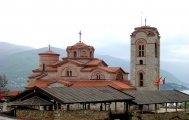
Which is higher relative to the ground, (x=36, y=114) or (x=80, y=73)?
(x=80, y=73)

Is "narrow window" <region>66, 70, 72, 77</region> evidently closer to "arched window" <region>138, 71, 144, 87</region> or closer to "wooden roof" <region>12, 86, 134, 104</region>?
"arched window" <region>138, 71, 144, 87</region>

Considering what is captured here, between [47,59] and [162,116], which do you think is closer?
[162,116]

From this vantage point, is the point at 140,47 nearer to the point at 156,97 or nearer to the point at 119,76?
the point at 119,76

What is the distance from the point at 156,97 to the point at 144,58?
11.9 m

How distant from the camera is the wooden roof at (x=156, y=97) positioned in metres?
33.9

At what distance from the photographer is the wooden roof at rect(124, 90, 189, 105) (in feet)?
111

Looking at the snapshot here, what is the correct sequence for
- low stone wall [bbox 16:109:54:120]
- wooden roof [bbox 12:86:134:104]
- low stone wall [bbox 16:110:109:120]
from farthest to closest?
wooden roof [bbox 12:86:134:104], low stone wall [bbox 16:109:54:120], low stone wall [bbox 16:110:109:120]

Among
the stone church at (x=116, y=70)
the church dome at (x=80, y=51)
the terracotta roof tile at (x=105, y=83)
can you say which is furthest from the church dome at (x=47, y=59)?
the terracotta roof tile at (x=105, y=83)

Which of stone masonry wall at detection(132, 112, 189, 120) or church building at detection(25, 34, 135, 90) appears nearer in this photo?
stone masonry wall at detection(132, 112, 189, 120)

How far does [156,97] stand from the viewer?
36.7 meters

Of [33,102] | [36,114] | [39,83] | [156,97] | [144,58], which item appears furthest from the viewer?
[39,83]

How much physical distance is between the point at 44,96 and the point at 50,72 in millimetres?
22575

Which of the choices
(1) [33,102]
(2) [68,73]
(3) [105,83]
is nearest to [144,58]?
(3) [105,83]

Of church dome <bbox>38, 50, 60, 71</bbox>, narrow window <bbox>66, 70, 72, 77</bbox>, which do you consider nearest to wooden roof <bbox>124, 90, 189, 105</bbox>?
narrow window <bbox>66, 70, 72, 77</bbox>
